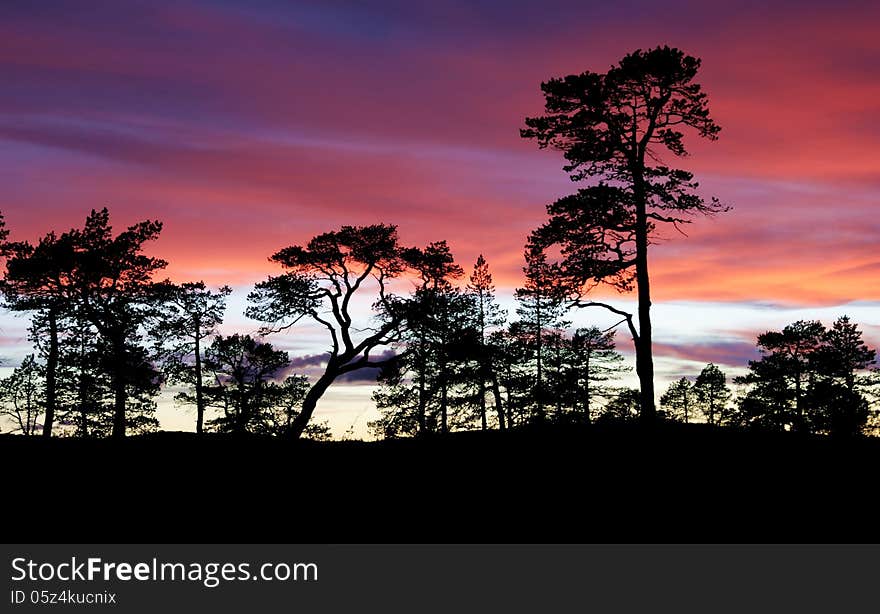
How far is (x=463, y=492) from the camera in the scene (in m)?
16.1

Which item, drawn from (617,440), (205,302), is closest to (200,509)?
(617,440)

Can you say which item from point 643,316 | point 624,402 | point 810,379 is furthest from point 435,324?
point 810,379

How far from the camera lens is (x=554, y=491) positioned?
15906 millimetres

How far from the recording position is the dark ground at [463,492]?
13.5 m

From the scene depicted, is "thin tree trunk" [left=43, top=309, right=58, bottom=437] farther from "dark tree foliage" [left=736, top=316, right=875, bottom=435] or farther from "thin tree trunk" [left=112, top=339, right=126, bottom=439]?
"dark tree foliage" [left=736, top=316, right=875, bottom=435]

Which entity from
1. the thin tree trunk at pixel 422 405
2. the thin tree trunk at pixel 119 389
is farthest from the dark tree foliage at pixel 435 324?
the thin tree trunk at pixel 119 389

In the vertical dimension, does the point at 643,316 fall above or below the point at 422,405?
above

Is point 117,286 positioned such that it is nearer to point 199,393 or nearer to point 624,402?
point 199,393

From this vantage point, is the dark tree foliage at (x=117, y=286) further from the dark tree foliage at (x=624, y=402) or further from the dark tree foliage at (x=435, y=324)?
the dark tree foliage at (x=624, y=402)

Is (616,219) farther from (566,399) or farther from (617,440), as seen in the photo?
(566,399)

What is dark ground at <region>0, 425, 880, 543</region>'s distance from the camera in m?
13.5

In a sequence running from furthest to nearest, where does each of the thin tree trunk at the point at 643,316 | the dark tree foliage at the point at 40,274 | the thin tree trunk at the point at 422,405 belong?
1. the thin tree trunk at the point at 422,405
2. the dark tree foliage at the point at 40,274
3. the thin tree trunk at the point at 643,316
